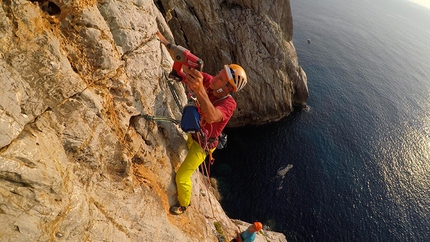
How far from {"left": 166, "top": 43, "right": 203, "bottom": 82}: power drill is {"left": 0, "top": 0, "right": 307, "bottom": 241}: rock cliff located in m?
0.91

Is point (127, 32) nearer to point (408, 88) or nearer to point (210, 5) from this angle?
point (210, 5)

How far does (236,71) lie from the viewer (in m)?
9.02

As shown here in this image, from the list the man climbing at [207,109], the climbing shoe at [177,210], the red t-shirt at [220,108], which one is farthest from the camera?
the climbing shoe at [177,210]

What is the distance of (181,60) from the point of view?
29.3 feet

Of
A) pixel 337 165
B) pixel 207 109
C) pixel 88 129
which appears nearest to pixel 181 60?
pixel 207 109

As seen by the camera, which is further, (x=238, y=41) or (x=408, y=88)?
(x=408, y=88)

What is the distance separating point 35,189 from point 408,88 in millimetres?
97886

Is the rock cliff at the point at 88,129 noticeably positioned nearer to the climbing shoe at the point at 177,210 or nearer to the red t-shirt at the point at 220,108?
the climbing shoe at the point at 177,210

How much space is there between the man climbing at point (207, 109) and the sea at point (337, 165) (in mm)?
21334

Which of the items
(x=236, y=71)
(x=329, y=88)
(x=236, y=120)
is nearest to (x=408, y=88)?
(x=329, y=88)

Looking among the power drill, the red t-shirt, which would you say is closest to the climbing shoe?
the red t-shirt

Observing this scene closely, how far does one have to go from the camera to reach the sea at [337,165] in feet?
105

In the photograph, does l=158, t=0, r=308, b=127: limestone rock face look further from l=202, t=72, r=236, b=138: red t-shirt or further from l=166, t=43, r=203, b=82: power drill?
l=202, t=72, r=236, b=138: red t-shirt

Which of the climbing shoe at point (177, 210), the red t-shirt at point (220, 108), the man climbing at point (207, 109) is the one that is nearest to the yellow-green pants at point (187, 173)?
the man climbing at point (207, 109)
